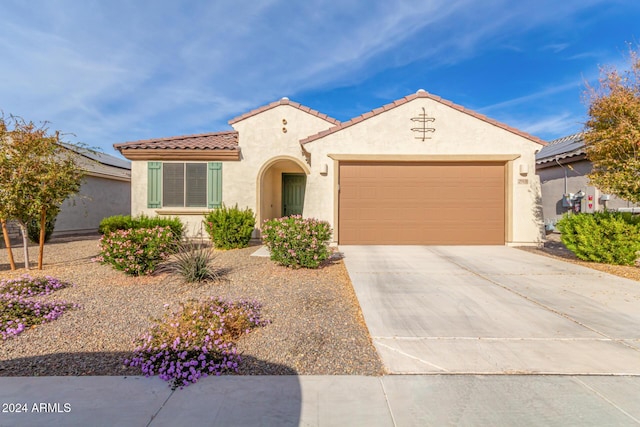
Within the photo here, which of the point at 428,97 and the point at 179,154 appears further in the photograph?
the point at 179,154

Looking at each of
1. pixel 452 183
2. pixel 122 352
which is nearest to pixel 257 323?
pixel 122 352

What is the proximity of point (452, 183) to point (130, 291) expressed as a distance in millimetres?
8540

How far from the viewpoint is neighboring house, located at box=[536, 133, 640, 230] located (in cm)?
1067

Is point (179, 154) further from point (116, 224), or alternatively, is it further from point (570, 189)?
point (570, 189)

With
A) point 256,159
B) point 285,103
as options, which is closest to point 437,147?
point 285,103

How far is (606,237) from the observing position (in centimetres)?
692

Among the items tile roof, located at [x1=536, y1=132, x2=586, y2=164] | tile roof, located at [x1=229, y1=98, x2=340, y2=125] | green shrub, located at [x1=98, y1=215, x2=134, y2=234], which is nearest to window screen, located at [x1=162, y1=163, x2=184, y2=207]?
green shrub, located at [x1=98, y1=215, x2=134, y2=234]

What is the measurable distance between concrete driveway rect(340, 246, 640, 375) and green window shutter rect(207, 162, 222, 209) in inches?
235

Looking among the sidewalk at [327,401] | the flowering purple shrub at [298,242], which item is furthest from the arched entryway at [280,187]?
the sidewalk at [327,401]

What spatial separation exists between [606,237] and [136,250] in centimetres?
990

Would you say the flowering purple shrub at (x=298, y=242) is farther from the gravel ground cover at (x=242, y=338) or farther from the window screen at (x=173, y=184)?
the window screen at (x=173, y=184)

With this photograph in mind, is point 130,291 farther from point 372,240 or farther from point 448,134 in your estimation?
point 448,134

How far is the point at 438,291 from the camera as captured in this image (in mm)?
4926

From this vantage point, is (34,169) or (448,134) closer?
(34,169)
